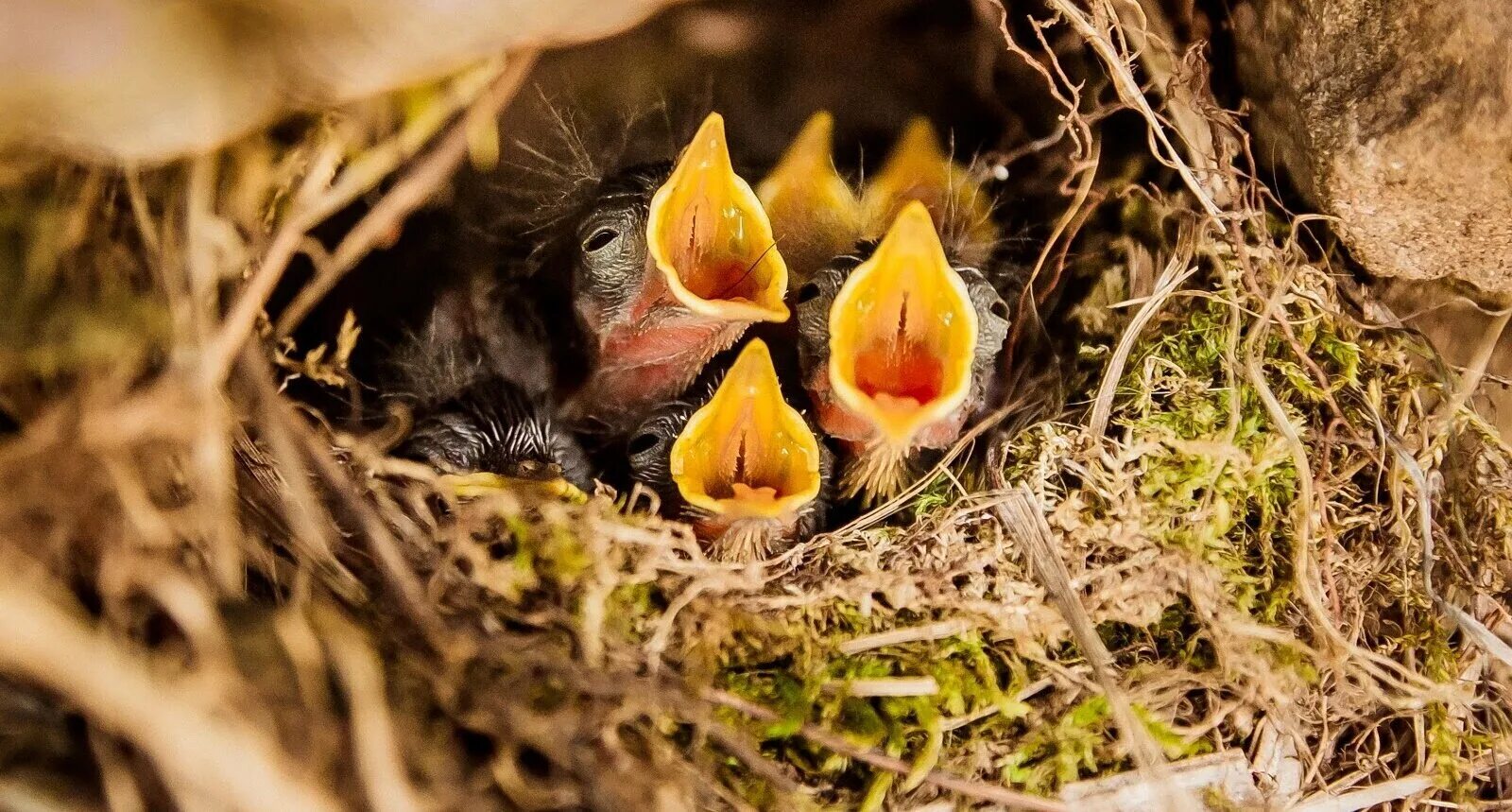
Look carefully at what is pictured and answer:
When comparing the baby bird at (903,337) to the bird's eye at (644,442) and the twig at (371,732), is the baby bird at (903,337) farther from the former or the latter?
the twig at (371,732)

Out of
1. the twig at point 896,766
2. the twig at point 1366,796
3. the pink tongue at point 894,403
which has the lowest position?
the twig at point 1366,796

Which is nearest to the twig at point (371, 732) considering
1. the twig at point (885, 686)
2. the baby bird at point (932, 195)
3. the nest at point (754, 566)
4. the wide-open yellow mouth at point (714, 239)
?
the nest at point (754, 566)

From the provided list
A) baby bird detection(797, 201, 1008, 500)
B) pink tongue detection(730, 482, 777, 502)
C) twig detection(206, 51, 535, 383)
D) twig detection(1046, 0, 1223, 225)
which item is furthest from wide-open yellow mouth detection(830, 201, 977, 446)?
twig detection(206, 51, 535, 383)

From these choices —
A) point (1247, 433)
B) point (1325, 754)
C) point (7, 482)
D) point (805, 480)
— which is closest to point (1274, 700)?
point (1325, 754)

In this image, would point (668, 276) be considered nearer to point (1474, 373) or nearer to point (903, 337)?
point (903, 337)

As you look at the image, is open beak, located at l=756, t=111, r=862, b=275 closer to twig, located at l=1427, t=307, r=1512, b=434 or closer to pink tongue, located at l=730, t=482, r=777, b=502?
pink tongue, located at l=730, t=482, r=777, b=502

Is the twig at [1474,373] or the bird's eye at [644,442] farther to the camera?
the bird's eye at [644,442]

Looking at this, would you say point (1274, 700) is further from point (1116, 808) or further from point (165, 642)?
point (165, 642)
